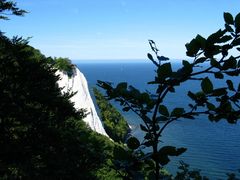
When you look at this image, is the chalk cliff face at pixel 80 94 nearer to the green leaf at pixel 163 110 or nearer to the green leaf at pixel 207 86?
the green leaf at pixel 163 110

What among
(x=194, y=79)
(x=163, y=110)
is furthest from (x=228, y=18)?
(x=163, y=110)

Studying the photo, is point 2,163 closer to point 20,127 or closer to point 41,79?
point 20,127

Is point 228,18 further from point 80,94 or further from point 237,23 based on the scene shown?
point 80,94

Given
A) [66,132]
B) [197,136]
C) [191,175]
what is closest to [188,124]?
[197,136]

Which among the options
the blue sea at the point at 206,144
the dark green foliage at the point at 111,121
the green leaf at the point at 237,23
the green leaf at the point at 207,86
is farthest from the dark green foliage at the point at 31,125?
the dark green foliage at the point at 111,121

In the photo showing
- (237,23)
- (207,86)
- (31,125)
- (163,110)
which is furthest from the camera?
(31,125)

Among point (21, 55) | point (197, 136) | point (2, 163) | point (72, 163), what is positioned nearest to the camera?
point (2, 163)

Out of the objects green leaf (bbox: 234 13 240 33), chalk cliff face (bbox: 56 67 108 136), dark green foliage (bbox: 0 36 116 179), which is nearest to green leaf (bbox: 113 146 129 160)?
green leaf (bbox: 234 13 240 33)

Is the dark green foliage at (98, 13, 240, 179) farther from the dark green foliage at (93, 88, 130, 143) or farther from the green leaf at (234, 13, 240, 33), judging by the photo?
the dark green foliage at (93, 88, 130, 143)
